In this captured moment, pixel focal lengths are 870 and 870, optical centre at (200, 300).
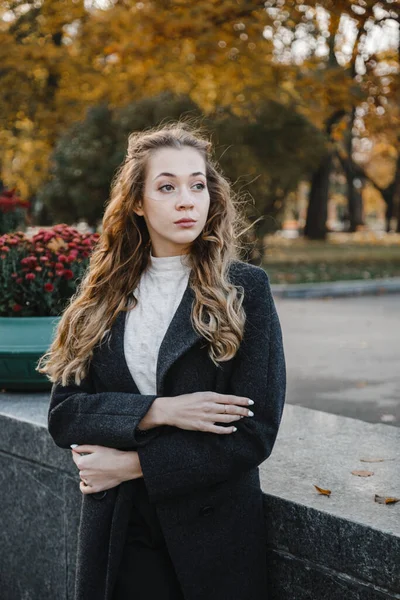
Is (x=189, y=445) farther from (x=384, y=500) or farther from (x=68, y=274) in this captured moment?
(x=68, y=274)

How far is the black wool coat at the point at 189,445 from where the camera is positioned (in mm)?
2619

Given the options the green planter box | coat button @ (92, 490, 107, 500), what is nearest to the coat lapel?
coat button @ (92, 490, 107, 500)

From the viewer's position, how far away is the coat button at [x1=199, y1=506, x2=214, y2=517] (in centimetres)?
270

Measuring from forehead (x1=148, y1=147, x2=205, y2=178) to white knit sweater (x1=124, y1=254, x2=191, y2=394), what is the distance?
28cm

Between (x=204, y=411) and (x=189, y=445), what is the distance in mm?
126

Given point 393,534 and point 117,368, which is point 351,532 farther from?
point 117,368

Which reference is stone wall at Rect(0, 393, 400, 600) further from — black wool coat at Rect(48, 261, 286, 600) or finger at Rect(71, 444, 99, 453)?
finger at Rect(71, 444, 99, 453)

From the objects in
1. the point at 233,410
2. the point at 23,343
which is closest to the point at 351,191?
the point at 23,343

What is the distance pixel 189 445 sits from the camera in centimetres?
263

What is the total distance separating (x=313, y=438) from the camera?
158 inches

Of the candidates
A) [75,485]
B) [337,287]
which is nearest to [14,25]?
[337,287]

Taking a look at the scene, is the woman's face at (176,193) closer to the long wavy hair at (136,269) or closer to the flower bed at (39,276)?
the long wavy hair at (136,269)

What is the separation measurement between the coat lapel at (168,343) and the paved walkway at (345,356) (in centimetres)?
A: 392

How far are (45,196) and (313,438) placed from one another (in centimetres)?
1732
